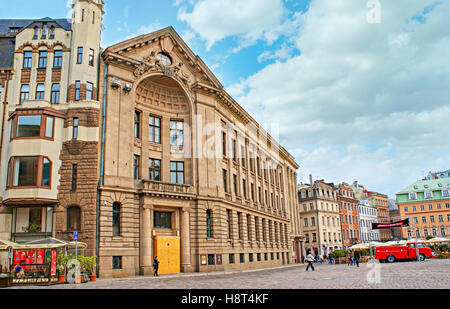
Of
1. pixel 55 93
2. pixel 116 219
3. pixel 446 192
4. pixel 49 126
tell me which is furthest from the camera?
pixel 446 192

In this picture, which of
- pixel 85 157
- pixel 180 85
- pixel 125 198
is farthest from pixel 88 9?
pixel 125 198

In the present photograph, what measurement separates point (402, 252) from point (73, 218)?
36072 mm

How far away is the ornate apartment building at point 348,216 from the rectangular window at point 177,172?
70457 mm

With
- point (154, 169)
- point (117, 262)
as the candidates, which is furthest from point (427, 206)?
point (117, 262)

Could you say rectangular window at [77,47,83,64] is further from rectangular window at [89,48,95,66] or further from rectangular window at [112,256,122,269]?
rectangular window at [112,256,122,269]

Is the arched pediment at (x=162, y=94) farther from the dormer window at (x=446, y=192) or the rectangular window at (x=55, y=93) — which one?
the dormer window at (x=446, y=192)

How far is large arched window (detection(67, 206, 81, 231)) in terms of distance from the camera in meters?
29.6

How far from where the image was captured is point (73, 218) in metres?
29.9

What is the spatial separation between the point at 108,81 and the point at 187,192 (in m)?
11.8

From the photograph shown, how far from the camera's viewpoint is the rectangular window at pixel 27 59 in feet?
109

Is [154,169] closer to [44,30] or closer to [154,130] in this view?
[154,130]

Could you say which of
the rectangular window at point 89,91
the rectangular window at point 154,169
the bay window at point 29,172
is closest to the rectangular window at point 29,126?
the bay window at point 29,172

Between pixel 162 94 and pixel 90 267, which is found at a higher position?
pixel 162 94

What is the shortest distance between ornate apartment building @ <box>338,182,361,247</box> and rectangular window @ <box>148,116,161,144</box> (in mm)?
72534
